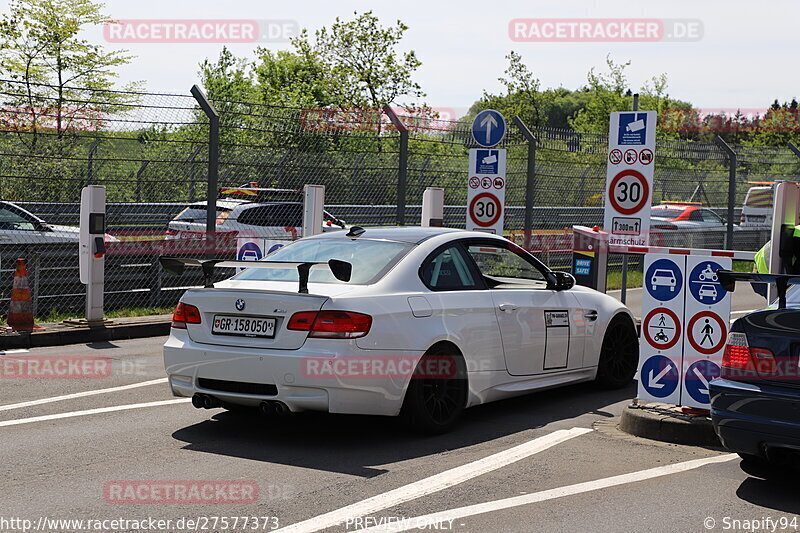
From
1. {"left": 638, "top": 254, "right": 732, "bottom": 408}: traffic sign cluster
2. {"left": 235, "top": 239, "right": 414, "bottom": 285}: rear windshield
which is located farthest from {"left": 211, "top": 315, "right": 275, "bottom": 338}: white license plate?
{"left": 638, "top": 254, "right": 732, "bottom": 408}: traffic sign cluster

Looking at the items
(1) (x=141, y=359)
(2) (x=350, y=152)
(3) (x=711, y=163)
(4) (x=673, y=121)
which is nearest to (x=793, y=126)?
(4) (x=673, y=121)

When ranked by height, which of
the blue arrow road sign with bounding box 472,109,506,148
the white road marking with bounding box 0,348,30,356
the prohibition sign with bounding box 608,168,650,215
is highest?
the blue arrow road sign with bounding box 472,109,506,148

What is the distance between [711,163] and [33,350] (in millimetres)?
15396

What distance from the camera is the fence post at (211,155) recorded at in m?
13.8

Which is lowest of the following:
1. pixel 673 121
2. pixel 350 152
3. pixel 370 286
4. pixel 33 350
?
pixel 33 350

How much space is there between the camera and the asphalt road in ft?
16.8

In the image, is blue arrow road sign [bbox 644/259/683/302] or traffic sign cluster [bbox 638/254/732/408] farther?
blue arrow road sign [bbox 644/259/683/302]

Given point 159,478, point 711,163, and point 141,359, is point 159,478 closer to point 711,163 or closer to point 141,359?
point 141,359

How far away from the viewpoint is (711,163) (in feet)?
70.5

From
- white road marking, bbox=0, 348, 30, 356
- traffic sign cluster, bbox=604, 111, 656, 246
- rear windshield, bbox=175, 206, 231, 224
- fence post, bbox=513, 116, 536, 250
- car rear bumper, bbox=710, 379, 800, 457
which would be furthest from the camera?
fence post, bbox=513, 116, 536, 250

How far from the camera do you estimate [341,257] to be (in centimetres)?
743

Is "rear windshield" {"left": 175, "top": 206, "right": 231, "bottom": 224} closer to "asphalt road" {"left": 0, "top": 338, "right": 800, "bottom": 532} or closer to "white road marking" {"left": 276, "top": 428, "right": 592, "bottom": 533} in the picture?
"asphalt road" {"left": 0, "top": 338, "right": 800, "bottom": 532}

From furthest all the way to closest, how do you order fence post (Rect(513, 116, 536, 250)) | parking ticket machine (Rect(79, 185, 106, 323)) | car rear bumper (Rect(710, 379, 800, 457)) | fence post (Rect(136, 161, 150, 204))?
fence post (Rect(513, 116, 536, 250)) < fence post (Rect(136, 161, 150, 204)) < parking ticket machine (Rect(79, 185, 106, 323)) < car rear bumper (Rect(710, 379, 800, 457))

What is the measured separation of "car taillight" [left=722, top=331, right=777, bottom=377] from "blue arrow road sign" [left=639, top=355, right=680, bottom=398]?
4.33 ft
